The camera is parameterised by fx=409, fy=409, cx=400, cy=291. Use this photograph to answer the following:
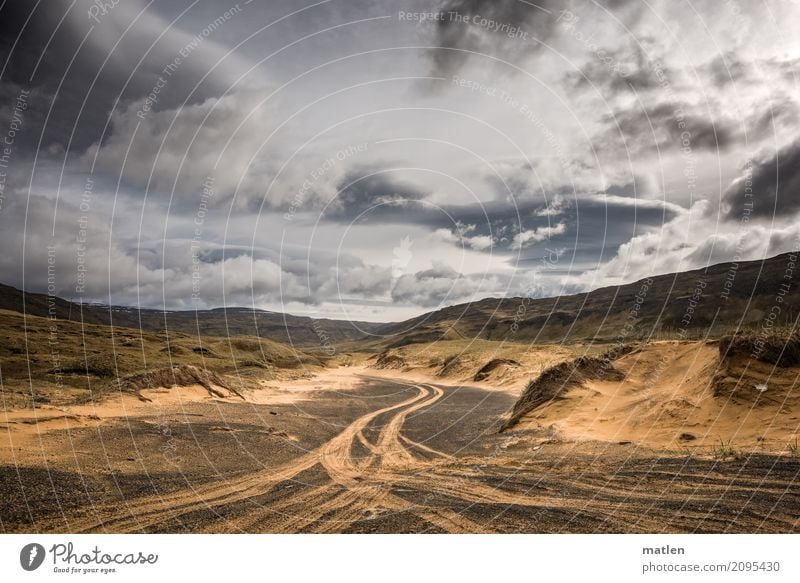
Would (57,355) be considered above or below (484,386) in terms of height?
above

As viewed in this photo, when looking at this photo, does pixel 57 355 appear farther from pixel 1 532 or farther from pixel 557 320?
pixel 557 320

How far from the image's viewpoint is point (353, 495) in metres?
10.3

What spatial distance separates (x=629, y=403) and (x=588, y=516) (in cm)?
1114

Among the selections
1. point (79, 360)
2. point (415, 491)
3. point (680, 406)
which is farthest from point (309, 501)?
point (79, 360)

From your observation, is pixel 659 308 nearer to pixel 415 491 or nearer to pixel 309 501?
pixel 415 491

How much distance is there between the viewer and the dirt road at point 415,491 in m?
8.16

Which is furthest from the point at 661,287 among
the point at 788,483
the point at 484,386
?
the point at 788,483
